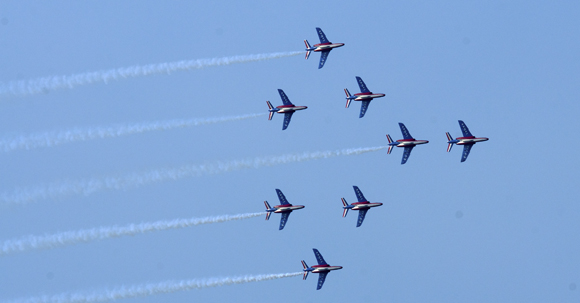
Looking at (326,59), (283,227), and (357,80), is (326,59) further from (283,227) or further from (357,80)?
(283,227)

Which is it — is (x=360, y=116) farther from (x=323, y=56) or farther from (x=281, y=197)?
(x=281, y=197)

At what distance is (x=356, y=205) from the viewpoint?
370ft

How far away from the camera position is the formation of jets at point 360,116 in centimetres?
10950

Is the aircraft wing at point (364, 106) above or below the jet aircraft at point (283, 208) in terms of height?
above

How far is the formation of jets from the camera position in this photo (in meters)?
110

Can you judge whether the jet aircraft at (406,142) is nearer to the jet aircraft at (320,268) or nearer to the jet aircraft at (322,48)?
the jet aircraft at (322,48)

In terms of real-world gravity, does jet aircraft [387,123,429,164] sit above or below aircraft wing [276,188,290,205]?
above

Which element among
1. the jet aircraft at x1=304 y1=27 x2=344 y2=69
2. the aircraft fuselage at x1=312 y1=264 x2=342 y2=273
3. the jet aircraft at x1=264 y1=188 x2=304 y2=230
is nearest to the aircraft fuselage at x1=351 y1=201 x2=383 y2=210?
the jet aircraft at x1=264 y1=188 x2=304 y2=230

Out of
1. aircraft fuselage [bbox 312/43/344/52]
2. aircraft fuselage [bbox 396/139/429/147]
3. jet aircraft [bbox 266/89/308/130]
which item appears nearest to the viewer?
jet aircraft [bbox 266/89/308/130]

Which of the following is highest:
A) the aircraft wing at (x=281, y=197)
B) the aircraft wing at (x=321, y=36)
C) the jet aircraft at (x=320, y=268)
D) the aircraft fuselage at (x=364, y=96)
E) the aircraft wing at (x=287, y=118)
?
the aircraft wing at (x=321, y=36)

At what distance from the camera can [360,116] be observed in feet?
373

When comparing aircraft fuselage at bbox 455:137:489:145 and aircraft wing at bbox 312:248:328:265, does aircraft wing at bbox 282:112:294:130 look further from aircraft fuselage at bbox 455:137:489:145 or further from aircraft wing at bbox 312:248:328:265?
aircraft fuselage at bbox 455:137:489:145

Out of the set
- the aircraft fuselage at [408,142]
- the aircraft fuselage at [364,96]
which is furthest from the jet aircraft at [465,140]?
the aircraft fuselage at [364,96]

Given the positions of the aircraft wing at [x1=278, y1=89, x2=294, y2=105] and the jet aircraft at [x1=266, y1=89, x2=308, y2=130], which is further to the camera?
the aircraft wing at [x1=278, y1=89, x2=294, y2=105]
